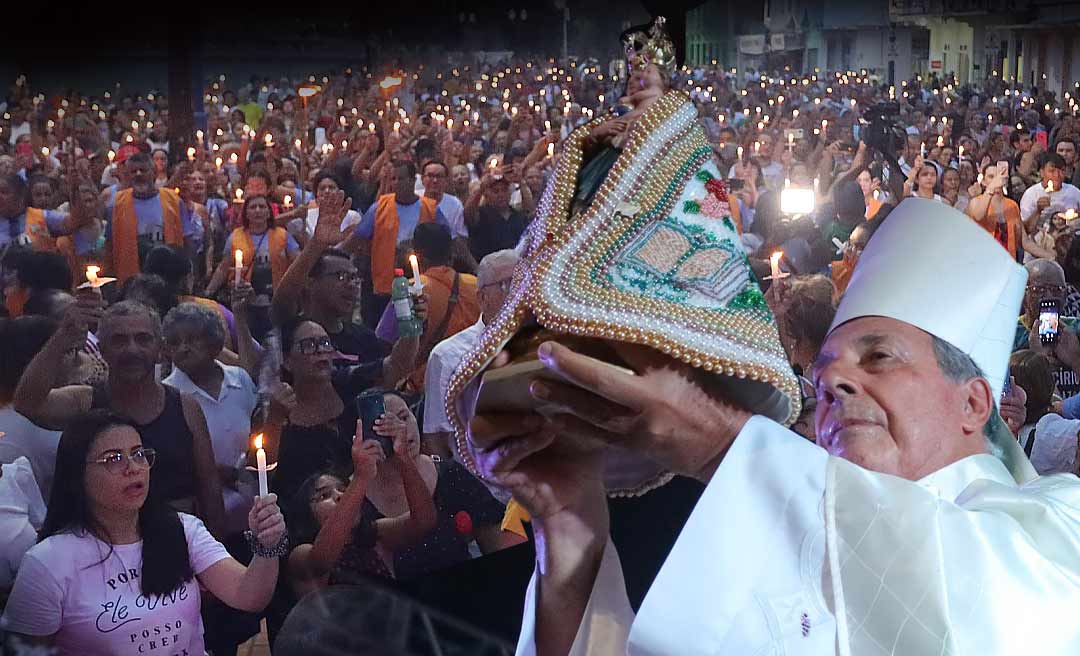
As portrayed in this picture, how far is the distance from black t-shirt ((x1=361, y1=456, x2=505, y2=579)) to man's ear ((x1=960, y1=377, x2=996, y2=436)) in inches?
117

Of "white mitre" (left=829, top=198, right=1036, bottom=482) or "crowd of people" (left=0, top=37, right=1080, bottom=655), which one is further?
"crowd of people" (left=0, top=37, right=1080, bottom=655)

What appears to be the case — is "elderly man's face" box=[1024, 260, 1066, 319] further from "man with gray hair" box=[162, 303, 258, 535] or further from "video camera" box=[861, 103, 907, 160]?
"video camera" box=[861, 103, 907, 160]

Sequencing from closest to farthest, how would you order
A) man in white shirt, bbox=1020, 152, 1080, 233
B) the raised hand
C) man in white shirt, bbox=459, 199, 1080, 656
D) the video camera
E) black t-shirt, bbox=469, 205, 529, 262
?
man in white shirt, bbox=459, 199, 1080, 656
the raised hand
black t-shirt, bbox=469, 205, 529, 262
man in white shirt, bbox=1020, 152, 1080, 233
the video camera

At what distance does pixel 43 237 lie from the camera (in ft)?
24.7

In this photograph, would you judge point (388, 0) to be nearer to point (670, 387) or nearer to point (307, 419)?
point (307, 419)

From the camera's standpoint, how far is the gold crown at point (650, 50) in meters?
1.56

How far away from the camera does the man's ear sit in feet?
5.86

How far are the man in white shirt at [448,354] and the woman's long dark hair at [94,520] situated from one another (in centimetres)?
99

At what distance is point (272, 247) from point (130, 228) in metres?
1.07

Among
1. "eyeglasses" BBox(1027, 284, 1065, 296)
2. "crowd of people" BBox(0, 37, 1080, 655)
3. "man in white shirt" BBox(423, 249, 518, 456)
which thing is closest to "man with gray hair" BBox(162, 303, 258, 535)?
"crowd of people" BBox(0, 37, 1080, 655)

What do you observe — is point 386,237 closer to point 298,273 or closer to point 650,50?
point 298,273

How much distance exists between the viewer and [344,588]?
14.7ft

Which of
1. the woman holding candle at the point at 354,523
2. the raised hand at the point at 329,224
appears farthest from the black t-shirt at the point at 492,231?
the woman holding candle at the point at 354,523

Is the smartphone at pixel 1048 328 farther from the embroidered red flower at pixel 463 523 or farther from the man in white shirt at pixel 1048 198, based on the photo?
the man in white shirt at pixel 1048 198
